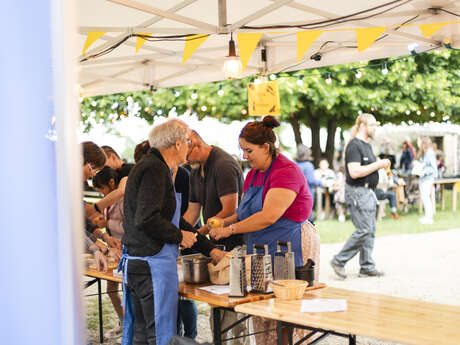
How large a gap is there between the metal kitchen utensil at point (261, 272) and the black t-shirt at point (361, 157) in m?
3.40

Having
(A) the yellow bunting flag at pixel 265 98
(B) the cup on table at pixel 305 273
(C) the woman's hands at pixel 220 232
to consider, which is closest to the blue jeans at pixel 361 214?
(A) the yellow bunting flag at pixel 265 98

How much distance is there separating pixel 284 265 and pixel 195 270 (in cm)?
55

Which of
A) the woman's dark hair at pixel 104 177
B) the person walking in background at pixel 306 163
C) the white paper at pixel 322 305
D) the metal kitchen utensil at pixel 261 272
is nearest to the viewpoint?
the white paper at pixel 322 305

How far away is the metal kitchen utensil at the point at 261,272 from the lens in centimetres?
280

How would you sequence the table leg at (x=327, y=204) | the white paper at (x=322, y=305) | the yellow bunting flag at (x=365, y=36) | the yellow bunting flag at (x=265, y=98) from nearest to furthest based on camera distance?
the white paper at (x=322, y=305)
the yellow bunting flag at (x=365, y=36)
the yellow bunting flag at (x=265, y=98)
the table leg at (x=327, y=204)

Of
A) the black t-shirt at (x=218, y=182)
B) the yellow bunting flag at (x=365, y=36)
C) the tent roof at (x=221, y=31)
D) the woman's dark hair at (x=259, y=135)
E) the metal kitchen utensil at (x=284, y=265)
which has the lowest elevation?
the metal kitchen utensil at (x=284, y=265)

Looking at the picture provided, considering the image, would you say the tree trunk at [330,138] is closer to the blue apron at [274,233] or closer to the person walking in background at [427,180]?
the person walking in background at [427,180]

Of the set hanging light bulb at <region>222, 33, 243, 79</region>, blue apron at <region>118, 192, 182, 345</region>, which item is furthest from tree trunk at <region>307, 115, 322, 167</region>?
blue apron at <region>118, 192, 182, 345</region>

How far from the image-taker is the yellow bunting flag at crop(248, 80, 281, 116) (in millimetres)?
6152

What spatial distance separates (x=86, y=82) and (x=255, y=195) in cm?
483

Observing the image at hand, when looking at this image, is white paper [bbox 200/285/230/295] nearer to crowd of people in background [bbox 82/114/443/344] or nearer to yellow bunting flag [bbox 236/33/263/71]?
crowd of people in background [bbox 82/114/443/344]

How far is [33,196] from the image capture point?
91 cm

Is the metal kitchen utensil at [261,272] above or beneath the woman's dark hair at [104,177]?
beneath

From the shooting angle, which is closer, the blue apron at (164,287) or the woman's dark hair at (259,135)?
the blue apron at (164,287)
